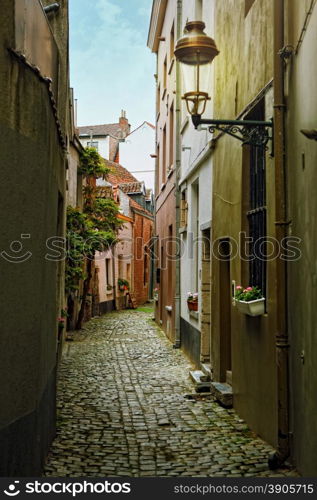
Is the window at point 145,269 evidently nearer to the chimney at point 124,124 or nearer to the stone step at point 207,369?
the chimney at point 124,124

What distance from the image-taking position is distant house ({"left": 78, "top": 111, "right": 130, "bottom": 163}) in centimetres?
4256

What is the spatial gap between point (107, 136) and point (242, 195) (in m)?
37.2

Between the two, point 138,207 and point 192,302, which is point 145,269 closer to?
point 138,207

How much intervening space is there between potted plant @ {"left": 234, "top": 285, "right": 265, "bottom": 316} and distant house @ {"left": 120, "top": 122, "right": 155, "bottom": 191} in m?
34.9

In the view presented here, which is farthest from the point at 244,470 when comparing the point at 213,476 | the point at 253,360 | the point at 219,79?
the point at 219,79

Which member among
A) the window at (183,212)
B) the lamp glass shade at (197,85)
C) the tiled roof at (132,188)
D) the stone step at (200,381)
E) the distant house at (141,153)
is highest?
the distant house at (141,153)

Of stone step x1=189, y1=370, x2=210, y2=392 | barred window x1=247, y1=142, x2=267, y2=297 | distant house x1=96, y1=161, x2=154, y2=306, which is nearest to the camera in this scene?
barred window x1=247, y1=142, x2=267, y2=297

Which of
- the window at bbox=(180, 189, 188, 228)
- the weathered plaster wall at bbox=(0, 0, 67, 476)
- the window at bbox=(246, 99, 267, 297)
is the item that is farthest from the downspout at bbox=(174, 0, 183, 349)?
the weathered plaster wall at bbox=(0, 0, 67, 476)

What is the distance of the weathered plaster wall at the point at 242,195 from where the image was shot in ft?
18.4

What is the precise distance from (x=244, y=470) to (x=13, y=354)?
8.02ft

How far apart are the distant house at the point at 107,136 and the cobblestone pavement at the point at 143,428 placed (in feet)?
108

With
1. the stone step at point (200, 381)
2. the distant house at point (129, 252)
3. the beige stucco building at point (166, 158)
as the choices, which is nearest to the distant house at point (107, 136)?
the distant house at point (129, 252)

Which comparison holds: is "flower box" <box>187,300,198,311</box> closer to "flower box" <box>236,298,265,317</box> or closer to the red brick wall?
"flower box" <box>236,298,265,317</box>

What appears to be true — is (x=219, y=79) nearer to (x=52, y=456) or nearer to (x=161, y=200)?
(x=52, y=456)
